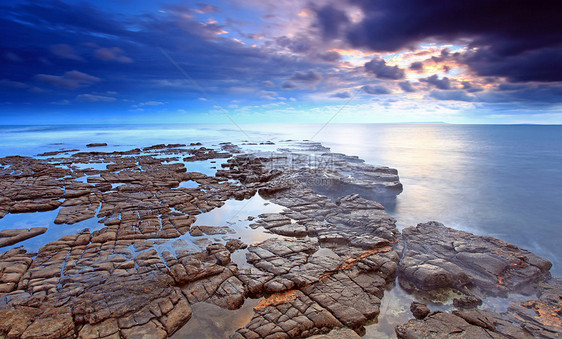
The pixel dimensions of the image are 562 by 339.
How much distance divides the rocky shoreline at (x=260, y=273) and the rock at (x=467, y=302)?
31mm

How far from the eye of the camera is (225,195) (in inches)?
619

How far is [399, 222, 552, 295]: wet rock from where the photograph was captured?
24.8 feet

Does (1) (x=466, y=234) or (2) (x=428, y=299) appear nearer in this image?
(2) (x=428, y=299)

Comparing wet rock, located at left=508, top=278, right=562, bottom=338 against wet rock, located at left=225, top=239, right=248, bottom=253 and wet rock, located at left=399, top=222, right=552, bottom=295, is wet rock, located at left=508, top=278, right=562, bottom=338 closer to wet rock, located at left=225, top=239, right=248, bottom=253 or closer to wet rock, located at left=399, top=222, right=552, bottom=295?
wet rock, located at left=399, top=222, right=552, bottom=295

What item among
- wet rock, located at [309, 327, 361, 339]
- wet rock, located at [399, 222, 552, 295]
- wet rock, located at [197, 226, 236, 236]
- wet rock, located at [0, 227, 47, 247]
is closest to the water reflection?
wet rock, located at [309, 327, 361, 339]

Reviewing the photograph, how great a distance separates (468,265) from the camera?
845 centimetres

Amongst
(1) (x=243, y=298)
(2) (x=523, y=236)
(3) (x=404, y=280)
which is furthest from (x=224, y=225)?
(2) (x=523, y=236)

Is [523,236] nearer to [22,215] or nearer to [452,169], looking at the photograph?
[452,169]

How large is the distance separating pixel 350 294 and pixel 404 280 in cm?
202

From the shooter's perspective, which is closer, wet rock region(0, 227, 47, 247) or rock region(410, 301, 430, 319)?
rock region(410, 301, 430, 319)

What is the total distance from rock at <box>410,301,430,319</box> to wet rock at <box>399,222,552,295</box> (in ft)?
2.63

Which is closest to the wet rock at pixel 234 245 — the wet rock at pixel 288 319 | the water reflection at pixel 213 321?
the water reflection at pixel 213 321

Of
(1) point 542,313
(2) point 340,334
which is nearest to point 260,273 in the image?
(2) point 340,334

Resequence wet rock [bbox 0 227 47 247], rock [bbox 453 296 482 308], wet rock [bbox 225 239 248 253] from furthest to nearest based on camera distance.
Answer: wet rock [bbox 0 227 47 247]
wet rock [bbox 225 239 248 253]
rock [bbox 453 296 482 308]
